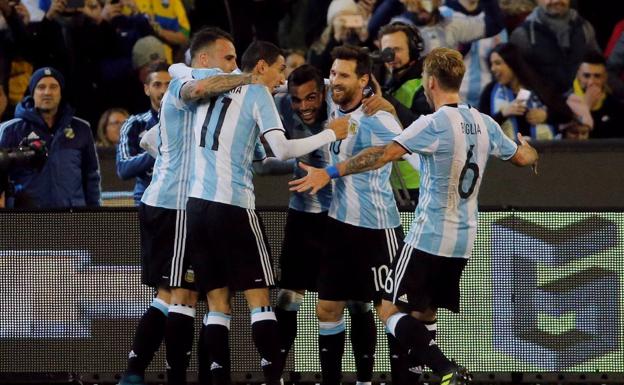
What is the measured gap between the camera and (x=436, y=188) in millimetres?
8570

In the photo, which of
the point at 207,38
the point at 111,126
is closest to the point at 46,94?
the point at 111,126

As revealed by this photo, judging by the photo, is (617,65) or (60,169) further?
(617,65)

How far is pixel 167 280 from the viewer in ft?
30.0

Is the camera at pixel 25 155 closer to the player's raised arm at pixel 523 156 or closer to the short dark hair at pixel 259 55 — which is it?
the short dark hair at pixel 259 55

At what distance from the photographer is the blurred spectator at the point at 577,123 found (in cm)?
1266

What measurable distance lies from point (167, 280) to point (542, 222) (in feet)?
9.04

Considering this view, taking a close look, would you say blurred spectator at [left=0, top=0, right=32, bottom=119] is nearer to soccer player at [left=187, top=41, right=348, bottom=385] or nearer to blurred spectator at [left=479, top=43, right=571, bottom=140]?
blurred spectator at [left=479, top=43, right=571, bottom=140]

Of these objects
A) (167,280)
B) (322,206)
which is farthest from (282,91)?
(167,280)

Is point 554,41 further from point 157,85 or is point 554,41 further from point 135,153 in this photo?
point 135,153

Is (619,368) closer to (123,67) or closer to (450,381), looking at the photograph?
(450,381)

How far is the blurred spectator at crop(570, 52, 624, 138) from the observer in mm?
12945

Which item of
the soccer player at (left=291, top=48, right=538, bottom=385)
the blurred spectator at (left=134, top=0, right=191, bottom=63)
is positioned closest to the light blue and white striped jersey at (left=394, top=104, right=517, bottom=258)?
the soccer player at (left=291, top=48, right=538, bottom=385)

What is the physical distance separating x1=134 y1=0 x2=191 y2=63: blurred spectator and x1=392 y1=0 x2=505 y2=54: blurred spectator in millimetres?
2101

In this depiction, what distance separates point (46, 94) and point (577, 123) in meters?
4.65
